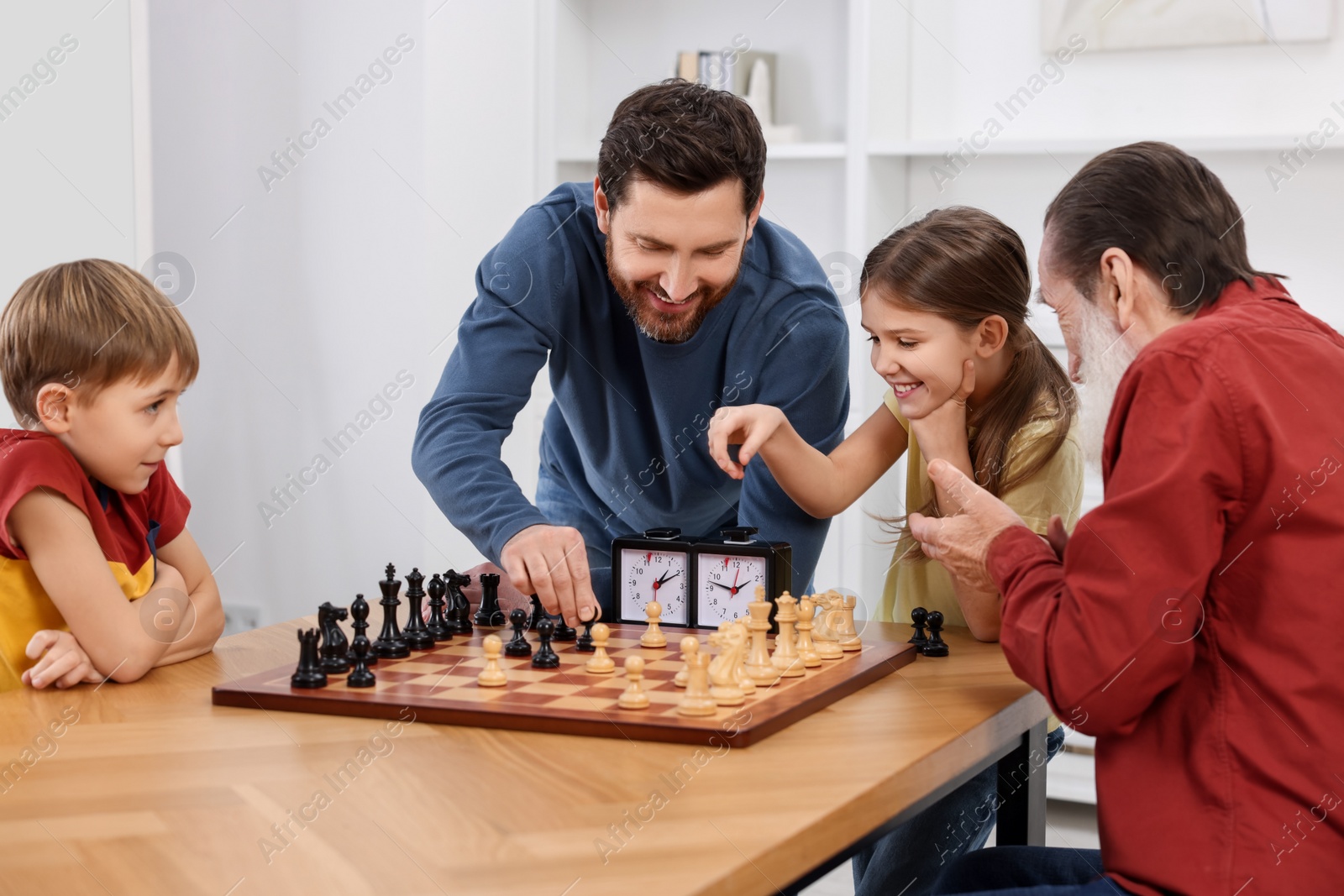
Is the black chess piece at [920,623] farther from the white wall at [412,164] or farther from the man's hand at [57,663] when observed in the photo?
the white wall at [412,164]

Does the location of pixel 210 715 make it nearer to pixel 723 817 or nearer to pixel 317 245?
pixel 723 817

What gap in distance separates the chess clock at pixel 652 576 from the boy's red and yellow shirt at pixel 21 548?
2.38ft

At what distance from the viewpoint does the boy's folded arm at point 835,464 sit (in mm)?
2246

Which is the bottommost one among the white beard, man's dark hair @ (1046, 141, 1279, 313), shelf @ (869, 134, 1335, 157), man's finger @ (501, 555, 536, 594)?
man's finger @ (501, 555, 536, 594)

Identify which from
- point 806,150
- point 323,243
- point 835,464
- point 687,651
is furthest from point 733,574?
point 323,243

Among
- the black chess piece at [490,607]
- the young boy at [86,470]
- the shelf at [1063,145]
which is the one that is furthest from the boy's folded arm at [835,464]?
the shelf at [1063,145]

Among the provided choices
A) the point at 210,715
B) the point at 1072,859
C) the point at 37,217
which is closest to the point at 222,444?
the point at 37,217

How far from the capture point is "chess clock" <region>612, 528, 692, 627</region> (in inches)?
82.2

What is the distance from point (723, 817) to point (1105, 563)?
0.49 m

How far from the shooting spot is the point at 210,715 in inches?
63.7

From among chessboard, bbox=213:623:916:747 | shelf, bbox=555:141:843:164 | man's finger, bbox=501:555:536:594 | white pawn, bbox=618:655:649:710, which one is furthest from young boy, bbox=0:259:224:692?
shelf, bbox=555:141:843:164

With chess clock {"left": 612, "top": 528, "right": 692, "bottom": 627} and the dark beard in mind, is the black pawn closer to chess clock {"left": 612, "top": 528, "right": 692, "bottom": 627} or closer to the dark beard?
chess clock {"left": 612, "top": 528, "right": 692, "bottom": 627}

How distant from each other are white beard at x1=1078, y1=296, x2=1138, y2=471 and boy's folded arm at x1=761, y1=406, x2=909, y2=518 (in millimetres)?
647

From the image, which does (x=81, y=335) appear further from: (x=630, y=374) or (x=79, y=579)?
(x=630, y=374)
